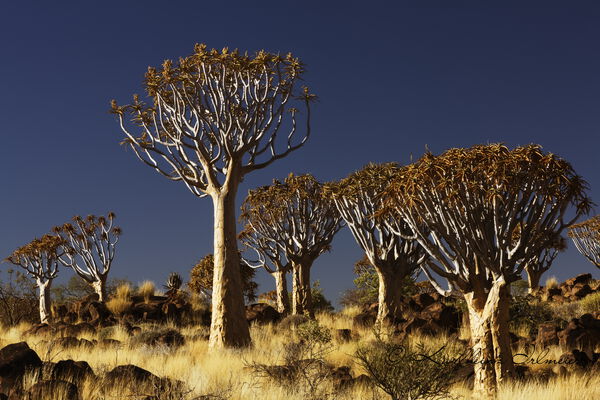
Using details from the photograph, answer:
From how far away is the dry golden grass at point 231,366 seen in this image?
866 centimetres

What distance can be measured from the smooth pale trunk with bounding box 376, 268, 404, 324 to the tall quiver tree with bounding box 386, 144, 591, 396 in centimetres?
769

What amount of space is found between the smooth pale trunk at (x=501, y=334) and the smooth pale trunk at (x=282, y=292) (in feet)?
45.6

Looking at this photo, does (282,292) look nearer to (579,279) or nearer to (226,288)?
(226,288)

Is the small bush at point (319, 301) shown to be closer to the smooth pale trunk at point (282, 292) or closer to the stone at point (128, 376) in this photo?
the smooth pale trunk at point (282, 292)

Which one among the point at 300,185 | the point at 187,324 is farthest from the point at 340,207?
the point at 187,324

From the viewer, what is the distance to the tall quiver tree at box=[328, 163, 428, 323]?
17766 millimetres

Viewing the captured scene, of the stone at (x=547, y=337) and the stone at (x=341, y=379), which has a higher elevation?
the stone at (x=547, y=337)

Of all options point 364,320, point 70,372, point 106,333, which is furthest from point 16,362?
point 364,320

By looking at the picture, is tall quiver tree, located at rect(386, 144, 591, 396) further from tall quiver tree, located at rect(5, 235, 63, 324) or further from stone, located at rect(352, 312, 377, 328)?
tall quiver tree, located at rect(5, 235, 63, 324)

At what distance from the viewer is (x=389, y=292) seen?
18062 mm

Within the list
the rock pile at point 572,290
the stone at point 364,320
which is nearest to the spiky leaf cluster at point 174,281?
the stone at point 364,320

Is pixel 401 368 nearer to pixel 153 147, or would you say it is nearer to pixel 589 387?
pixel 589 387

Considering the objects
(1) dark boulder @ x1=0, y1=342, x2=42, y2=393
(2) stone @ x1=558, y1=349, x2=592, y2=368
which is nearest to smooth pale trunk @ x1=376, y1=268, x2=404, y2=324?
(2) stone @ x1=558, y1=349, x2=592, y2=368

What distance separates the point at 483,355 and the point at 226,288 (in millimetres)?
6440
